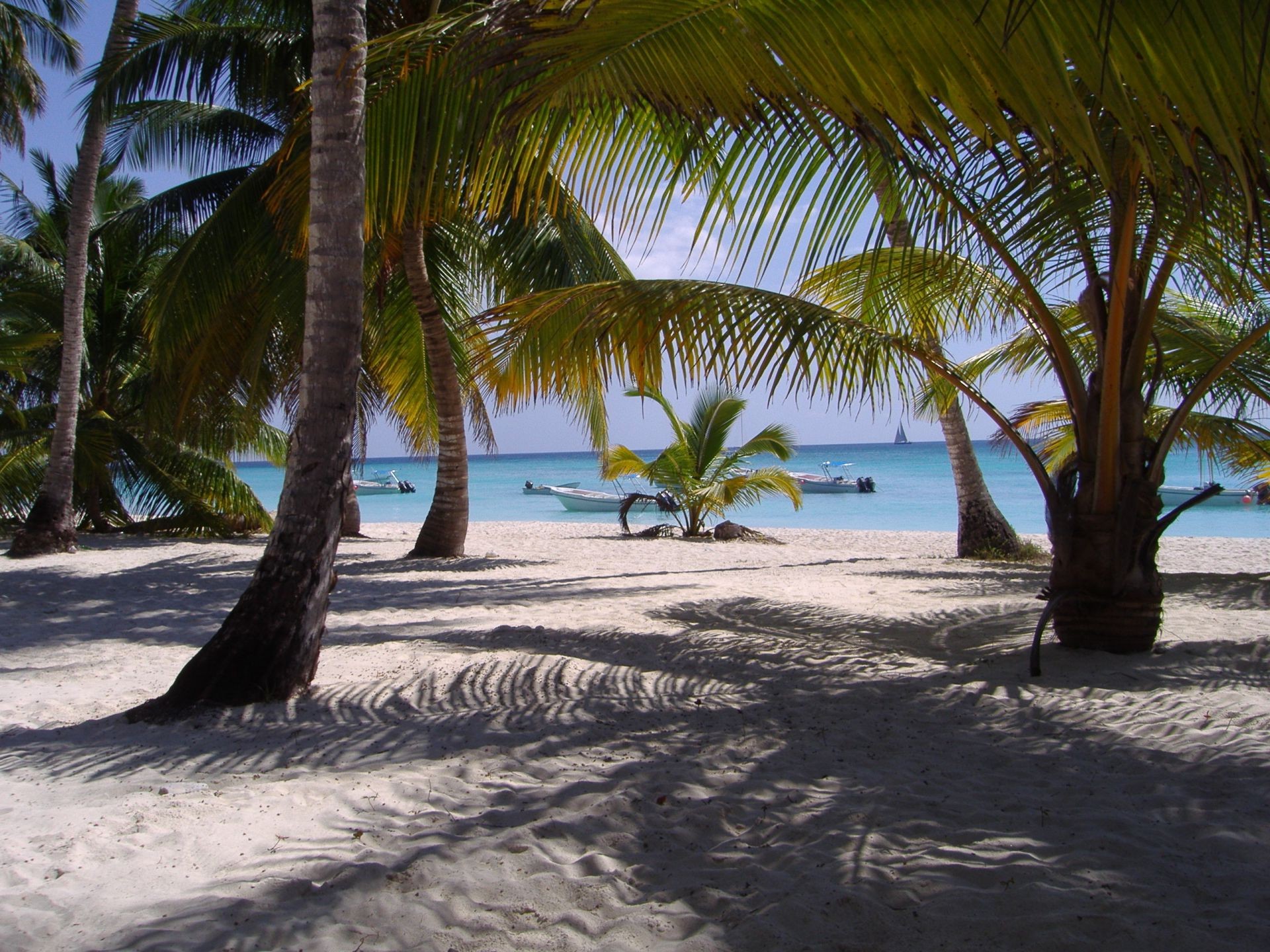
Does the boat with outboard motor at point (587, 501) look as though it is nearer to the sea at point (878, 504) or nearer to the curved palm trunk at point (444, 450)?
the sea at point (878, 504)

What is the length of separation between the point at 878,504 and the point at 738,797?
105 feet

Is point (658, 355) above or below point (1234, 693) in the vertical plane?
above

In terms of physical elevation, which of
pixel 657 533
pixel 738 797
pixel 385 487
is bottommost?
pixel 738 797

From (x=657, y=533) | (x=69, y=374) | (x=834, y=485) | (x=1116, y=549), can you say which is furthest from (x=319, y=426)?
(x=834, y=485)

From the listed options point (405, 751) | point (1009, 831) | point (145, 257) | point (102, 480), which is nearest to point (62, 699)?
point (405, 751)

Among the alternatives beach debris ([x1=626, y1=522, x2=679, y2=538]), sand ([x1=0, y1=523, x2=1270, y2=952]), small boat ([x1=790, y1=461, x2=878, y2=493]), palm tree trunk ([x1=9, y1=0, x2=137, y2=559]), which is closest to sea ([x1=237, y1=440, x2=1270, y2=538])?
small boat ([x1=790, y1=461, x2=878, y2=493])

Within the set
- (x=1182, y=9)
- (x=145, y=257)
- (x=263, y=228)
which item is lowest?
(x=1182, y=9)

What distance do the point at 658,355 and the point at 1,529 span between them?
11109 mm

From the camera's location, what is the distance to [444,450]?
986cm

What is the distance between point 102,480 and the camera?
12.3 m

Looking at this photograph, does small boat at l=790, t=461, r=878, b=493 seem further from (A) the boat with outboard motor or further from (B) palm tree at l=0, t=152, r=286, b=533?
(B) palm tree at l=0, t=152, r=286, b=533

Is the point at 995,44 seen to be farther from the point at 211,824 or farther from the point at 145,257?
the point at 145,257

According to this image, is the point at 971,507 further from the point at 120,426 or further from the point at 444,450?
the point at 120,426

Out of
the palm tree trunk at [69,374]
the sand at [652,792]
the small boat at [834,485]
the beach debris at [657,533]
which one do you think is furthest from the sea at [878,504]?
the sand at [652,792]
